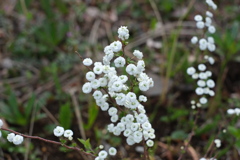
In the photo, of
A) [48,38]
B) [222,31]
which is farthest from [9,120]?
[222,31]

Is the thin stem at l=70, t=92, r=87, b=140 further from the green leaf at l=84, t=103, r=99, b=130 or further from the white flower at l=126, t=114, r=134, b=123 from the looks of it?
the white flower at l=126, t=114, r=134, b=123

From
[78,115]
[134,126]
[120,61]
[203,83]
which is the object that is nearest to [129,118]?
[134,126]

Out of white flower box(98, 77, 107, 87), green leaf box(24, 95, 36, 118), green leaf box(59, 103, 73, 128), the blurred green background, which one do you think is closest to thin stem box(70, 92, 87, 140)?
the blurred green background

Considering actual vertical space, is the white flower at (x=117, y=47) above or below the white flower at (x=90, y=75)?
above

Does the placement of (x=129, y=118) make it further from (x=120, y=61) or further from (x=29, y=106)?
(x=29, y=106)

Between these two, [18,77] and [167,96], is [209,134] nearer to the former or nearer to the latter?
[167,96]

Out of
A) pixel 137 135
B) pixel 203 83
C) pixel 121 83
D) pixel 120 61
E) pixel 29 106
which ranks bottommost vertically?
pixel 137 135

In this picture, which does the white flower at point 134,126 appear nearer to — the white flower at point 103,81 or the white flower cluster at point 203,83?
the white flower at point 103,81

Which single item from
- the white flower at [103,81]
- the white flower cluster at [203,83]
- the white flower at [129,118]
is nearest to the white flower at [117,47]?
the white flower at [103,81]

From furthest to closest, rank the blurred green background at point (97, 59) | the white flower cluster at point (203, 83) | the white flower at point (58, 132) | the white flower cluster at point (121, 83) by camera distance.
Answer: the blurred green background at point (97, 59), the white flower cluster at point (203, 83), the white flower at point (58, 132), the white flower cluster at point (121, 83)
